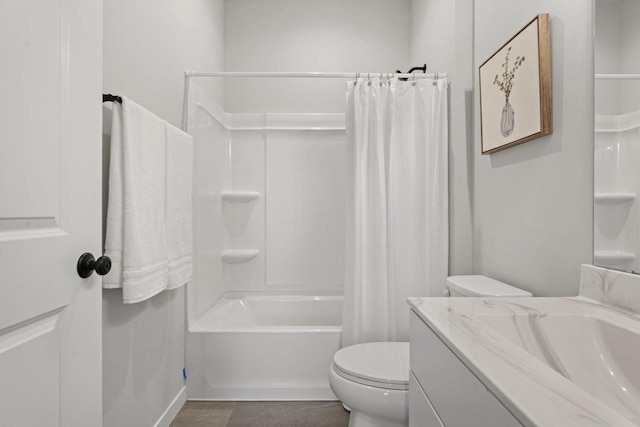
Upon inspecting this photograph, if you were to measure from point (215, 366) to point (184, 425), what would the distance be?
0.32 m

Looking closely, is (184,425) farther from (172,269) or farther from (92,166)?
(92,166)

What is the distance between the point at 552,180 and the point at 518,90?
417mm

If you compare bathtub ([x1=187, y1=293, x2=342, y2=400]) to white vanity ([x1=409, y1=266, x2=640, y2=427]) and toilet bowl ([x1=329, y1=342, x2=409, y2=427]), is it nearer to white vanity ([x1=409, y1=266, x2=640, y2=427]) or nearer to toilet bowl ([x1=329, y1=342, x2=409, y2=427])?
toilet bowl ([x1=329, y1=342, x2=409, y2=427])

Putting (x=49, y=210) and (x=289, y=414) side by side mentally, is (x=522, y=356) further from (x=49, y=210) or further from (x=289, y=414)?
(x=289, y=414)

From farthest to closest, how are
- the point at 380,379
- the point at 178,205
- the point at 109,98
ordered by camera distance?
the point at 178,205, the point at 380,379, the point at 109,98

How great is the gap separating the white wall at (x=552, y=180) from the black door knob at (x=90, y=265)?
142cm

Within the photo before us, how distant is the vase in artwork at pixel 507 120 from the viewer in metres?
1.45

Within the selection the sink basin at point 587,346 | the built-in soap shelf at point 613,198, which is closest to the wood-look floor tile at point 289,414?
the sink basin at point 587,346

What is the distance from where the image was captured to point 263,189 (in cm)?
280

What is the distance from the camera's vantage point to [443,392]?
2.33ft

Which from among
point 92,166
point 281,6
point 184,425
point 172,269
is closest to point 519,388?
point 92,166

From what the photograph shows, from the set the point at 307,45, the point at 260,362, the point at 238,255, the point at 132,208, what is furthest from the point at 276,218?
the point at 132,208

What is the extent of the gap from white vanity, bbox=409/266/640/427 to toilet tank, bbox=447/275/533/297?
33 centimetres

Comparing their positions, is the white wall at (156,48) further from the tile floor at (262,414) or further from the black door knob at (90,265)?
the tile floor at (262,414)
